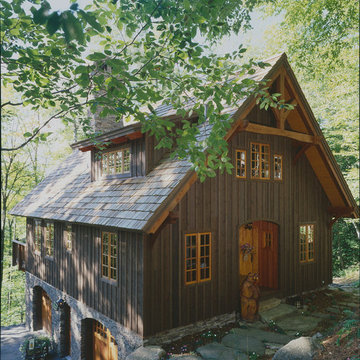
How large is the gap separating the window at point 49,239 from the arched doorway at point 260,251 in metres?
6.53

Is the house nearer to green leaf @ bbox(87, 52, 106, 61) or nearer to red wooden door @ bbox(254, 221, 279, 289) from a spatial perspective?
red wooden door @ bbox(254, 221, 279, 289)

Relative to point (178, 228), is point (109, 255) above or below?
below

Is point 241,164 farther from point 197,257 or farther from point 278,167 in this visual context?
point 197,257

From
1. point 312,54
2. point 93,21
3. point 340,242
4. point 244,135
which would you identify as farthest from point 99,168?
point 340,242

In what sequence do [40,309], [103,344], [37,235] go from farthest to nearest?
[40,309], [37,235], [103,344]

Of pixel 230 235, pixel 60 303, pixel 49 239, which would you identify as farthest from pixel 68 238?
pixel 230 235

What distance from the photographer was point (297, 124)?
1051 cm

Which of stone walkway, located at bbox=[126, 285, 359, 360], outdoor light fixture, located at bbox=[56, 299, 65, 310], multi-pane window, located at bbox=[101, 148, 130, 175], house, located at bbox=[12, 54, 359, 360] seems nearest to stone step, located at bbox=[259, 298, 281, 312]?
stone walkway, located at bbox=[126, 285, 359, 360]

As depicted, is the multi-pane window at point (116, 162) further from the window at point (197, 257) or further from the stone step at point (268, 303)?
the stone step at point (268, 303)

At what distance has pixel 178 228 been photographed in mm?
7938

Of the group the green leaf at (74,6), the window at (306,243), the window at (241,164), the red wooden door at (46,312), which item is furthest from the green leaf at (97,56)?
the red wooden door at (46,312)

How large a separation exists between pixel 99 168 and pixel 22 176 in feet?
43.5

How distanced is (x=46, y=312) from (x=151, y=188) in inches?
350

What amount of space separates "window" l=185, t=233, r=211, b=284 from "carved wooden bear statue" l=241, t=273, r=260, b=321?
3.80ft
